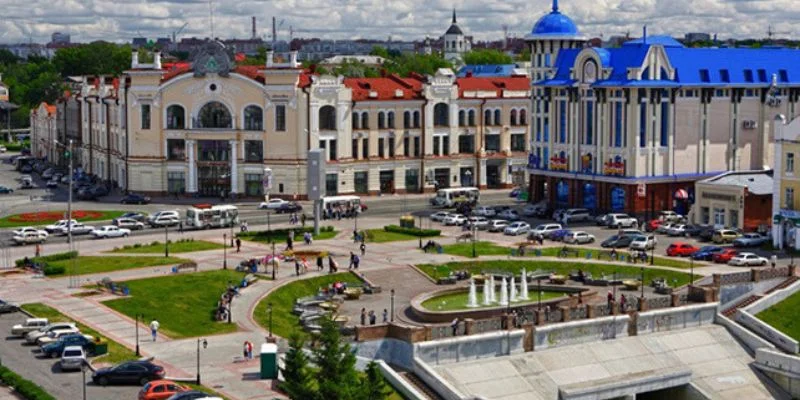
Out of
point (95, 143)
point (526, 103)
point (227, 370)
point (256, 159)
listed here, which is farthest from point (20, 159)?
point (227, 370)

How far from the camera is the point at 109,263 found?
7850 centimetres

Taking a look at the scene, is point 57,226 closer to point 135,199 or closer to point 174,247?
point 174,247

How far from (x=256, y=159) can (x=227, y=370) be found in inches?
2343

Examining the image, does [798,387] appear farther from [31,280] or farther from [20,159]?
[20,159]

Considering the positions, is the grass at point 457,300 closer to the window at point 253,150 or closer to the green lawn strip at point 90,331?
the green lawn strip at point 90,331

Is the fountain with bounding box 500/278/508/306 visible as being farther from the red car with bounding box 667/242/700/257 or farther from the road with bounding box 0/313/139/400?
the road with bounding box 0/313/139/400

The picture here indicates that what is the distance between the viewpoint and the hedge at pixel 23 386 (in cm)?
5003

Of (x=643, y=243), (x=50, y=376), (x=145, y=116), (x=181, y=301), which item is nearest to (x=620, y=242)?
(x=643, y=243)

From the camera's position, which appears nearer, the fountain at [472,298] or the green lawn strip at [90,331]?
the green lawn strip at [90,331]

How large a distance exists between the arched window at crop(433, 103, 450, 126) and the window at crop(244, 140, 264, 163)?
16532mm

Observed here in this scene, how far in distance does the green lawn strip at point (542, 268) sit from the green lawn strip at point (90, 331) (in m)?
22.4

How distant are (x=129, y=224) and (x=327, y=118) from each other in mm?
24477

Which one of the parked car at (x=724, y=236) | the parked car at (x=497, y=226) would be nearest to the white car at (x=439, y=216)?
the parked car at (x=497, y=226)

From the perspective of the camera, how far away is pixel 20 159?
151m
